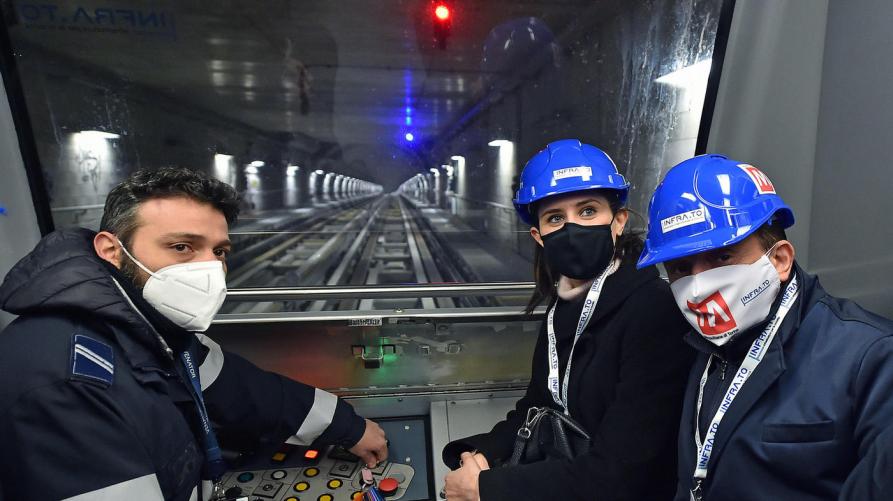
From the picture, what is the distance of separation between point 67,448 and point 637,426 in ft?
4.55

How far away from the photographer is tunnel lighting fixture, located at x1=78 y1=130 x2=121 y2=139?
2691mm

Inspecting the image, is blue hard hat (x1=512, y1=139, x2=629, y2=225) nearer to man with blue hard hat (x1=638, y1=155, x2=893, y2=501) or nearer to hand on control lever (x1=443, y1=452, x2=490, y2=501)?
man with blue hard hat (x1=638, y1=155, x2=893, y2=501)

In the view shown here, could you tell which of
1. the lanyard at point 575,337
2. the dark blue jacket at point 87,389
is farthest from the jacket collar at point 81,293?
the lanyard at point 575,337

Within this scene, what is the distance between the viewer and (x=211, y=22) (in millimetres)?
2736

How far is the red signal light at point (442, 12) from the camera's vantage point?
2713 mm

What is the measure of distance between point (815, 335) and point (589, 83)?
7.65ft

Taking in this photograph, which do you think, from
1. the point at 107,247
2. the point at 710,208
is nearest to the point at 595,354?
the point at 710,208

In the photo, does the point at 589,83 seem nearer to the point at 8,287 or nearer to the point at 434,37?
the point at 434,37

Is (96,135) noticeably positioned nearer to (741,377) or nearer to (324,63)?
(324,63)

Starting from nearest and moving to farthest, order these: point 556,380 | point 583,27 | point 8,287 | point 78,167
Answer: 1. point 8,287
2. point 556,380
3. point 78,167
4. point 583,27

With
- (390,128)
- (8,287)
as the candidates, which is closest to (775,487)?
(8,287)

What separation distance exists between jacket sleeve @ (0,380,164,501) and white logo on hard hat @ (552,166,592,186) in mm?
1379

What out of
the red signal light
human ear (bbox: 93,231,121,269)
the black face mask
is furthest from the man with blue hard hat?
the red signal light

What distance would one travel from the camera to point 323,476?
221cm
